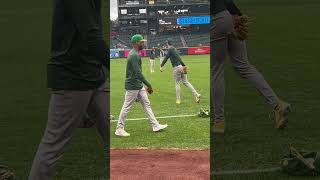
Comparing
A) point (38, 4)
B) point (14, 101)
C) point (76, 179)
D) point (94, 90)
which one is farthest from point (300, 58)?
point (38, 4)

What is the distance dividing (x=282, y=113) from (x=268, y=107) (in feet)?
6.69

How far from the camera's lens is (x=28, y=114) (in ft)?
24.1

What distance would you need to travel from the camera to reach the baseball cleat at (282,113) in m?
5.19

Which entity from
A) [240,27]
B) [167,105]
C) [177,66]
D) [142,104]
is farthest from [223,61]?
[177,66]

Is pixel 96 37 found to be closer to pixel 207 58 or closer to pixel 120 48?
pixel 120 48

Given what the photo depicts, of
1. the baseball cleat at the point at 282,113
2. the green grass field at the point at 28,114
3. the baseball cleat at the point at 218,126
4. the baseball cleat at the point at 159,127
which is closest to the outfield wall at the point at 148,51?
the baseball cleat at the point at 159,127

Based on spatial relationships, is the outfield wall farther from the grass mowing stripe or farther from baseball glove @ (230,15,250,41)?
baseball glove @ (230,15,250,41)

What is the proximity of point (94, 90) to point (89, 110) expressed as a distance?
0.19 meters

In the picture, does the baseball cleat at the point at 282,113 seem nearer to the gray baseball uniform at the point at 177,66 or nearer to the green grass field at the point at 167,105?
the green grass field at the point at 167,105

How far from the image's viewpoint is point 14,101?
8.47 metres

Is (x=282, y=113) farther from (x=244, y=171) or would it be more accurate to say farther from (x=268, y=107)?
(x=268, y=107)

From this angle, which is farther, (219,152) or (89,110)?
(219,152)

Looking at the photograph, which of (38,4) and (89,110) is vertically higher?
(38,4)

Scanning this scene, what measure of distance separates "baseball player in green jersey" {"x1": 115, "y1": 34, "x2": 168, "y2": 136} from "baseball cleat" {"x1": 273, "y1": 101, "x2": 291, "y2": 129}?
191cm
